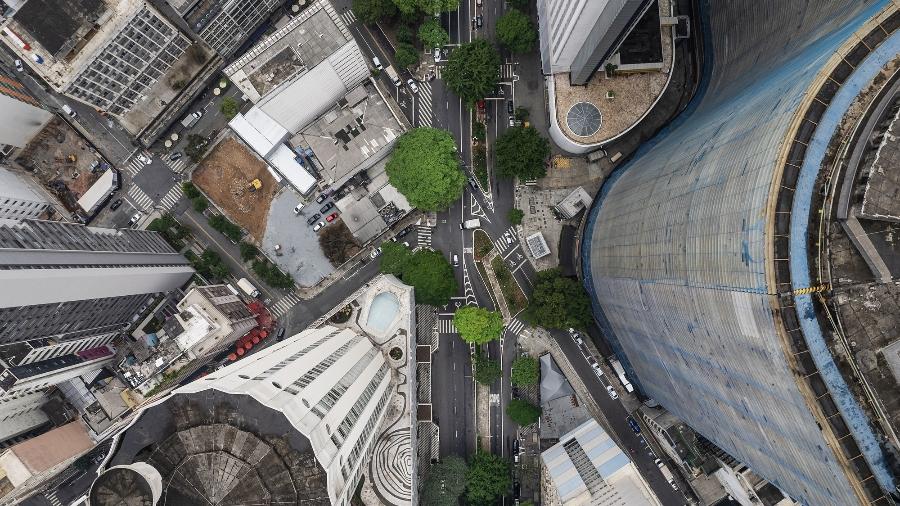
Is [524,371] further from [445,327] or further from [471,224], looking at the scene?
[471,224]

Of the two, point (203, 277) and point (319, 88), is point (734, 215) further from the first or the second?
point (203, 277)

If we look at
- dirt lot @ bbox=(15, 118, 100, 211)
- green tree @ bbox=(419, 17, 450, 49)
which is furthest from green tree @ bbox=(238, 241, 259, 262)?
green tree @ bbox=(419, 17, 450, 49)

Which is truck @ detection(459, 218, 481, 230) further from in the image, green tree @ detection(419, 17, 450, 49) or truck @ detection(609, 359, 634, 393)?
truck @ detection(609, 359, 634, 393)

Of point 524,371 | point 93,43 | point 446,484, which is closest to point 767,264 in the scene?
point 524,371

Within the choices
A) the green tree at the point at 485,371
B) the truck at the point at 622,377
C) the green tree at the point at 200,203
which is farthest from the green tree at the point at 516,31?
the green tree at the point at 200,203

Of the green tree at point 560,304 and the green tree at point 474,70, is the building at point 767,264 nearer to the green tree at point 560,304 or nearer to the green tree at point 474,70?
the green tree at point 560,304

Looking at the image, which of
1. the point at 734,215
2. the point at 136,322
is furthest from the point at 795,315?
the point at 136,322
